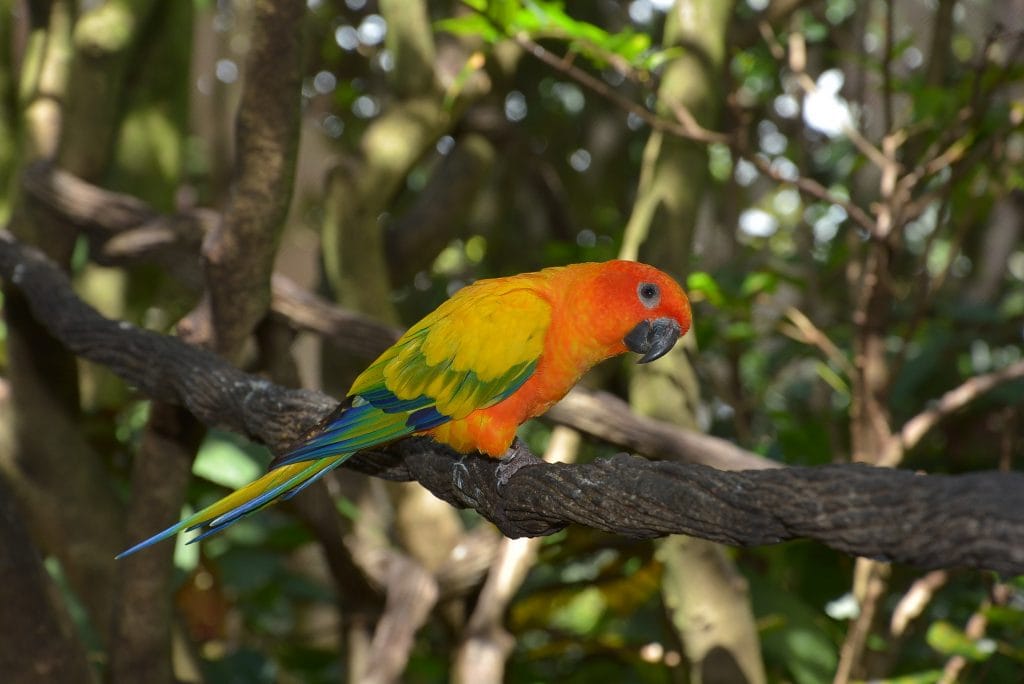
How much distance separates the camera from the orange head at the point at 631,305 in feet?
5.20

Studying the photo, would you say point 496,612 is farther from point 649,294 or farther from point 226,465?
point 649,294

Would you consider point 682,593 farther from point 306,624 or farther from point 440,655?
point 306,624

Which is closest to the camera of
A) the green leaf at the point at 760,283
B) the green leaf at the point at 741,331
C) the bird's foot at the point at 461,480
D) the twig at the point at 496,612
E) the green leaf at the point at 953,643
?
the bird's foot at the point at 461,480

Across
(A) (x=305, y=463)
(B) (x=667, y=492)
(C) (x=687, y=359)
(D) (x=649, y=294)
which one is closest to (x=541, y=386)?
(D) (x=649, y=294)

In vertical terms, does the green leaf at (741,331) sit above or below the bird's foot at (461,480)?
below

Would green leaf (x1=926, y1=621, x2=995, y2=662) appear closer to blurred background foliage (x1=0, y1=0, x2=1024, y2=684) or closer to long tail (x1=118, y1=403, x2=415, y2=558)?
blurred background foliage (x1=0, y1=0, x2=1024, y2=684)

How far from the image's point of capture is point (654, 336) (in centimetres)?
161

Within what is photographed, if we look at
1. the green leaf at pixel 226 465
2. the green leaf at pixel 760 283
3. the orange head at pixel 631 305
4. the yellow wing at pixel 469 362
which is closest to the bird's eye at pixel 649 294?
the orange head at pixel 631 305

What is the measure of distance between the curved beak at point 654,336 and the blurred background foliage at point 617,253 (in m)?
0.72

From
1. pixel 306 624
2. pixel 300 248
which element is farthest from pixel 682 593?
pixel 300 248

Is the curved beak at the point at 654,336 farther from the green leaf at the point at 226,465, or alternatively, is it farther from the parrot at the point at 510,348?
the green leaf at the point at 226,465

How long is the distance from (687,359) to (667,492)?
1.56 metres

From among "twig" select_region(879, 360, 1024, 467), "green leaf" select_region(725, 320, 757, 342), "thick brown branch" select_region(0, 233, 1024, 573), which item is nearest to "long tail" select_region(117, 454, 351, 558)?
"thick brown branch" select_region(0, 233, 1024, 573)

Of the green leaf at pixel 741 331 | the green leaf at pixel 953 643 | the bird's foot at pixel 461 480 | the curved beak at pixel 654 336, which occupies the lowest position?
the green leaf at pixel 953 643
